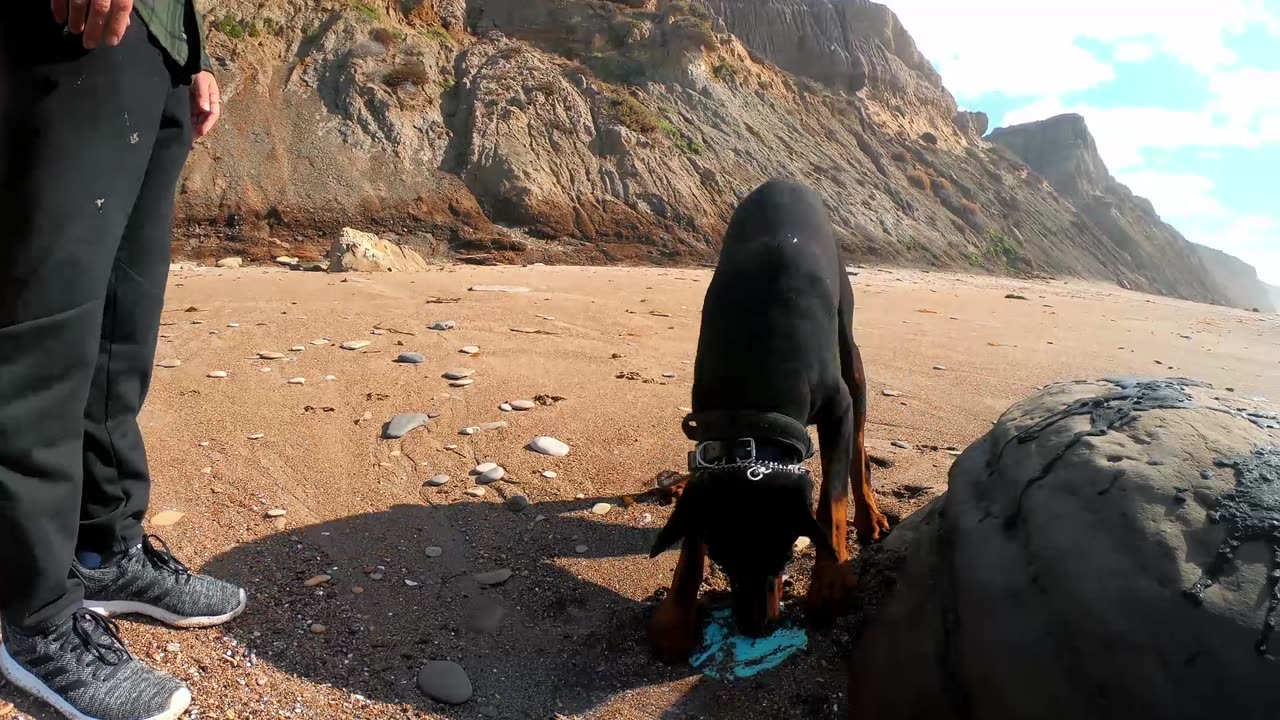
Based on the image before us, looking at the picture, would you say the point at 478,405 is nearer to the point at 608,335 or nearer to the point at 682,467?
the point at 682,467

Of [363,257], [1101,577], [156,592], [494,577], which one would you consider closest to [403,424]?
[494,577]

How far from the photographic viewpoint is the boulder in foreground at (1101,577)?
151 centimetres

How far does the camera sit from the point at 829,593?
2.46 metres

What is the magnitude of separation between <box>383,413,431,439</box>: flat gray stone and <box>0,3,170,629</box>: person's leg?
6.57 feet

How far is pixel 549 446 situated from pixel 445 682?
1.66 m

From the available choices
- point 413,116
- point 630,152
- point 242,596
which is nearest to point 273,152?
point 413,116

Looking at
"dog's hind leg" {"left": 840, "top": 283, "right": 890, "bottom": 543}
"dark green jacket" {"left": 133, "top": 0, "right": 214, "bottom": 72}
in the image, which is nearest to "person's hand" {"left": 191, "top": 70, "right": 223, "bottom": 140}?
"dark green jacket" {"left": 133, "top": 0, "right": 214, "bottom": 72}

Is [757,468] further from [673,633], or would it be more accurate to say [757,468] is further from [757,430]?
[673,633]

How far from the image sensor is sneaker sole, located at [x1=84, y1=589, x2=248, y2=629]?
83.0 inches

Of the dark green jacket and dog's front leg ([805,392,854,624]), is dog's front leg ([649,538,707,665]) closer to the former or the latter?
dog's front leg ([805,392,854,624])

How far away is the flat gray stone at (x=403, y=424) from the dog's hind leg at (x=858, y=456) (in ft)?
6.85

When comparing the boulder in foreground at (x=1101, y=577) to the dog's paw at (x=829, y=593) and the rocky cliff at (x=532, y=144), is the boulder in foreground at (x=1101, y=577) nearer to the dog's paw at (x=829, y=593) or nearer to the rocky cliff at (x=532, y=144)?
the dog's paw at (x=829, y=593)

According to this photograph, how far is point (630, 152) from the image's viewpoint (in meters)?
22.1

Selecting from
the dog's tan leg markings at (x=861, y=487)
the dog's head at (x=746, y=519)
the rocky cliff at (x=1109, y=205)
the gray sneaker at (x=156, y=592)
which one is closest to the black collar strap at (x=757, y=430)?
the dog's head at (x=746, y=519)
